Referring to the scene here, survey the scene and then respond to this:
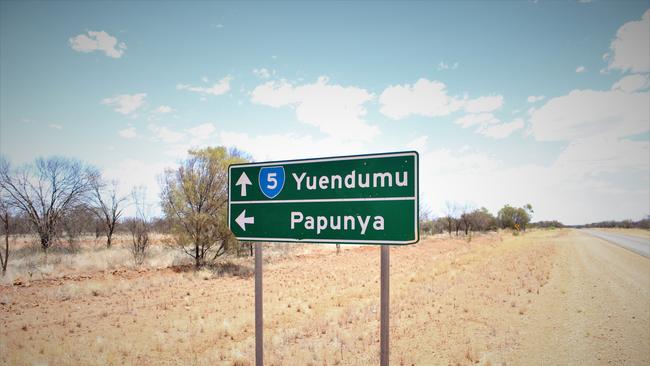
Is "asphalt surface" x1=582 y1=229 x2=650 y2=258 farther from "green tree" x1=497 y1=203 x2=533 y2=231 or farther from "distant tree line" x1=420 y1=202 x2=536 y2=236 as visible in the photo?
"green tree" x1=497 y1=203 x2=533 y2=231

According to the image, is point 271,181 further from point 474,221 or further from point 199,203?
point 474,221

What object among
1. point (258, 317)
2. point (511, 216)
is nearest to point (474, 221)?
point (511, 216)

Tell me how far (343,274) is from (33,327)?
13.1 metres

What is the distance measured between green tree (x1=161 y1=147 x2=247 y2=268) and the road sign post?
51.7ft

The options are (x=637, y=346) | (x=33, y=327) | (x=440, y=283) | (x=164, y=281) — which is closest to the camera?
(x=637, y=346)

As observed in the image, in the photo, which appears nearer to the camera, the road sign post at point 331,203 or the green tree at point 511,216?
the road sign post at point 331,203

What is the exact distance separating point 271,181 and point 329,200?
757 millimetres

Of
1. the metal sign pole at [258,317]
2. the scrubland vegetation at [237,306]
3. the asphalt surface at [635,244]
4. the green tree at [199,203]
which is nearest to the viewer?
the metal sign pole at [258,317]

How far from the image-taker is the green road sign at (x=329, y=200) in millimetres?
3020

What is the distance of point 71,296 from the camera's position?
12.1 meters

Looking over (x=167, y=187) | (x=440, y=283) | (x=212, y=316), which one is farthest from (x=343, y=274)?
(x=167, y=187)

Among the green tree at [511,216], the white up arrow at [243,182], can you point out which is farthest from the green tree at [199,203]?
the green tree at [511,216]

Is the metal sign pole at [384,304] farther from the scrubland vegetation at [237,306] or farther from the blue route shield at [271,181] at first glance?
the scrubland vegetation at [237,306]

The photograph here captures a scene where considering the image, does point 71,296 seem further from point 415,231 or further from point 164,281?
point 415,231
